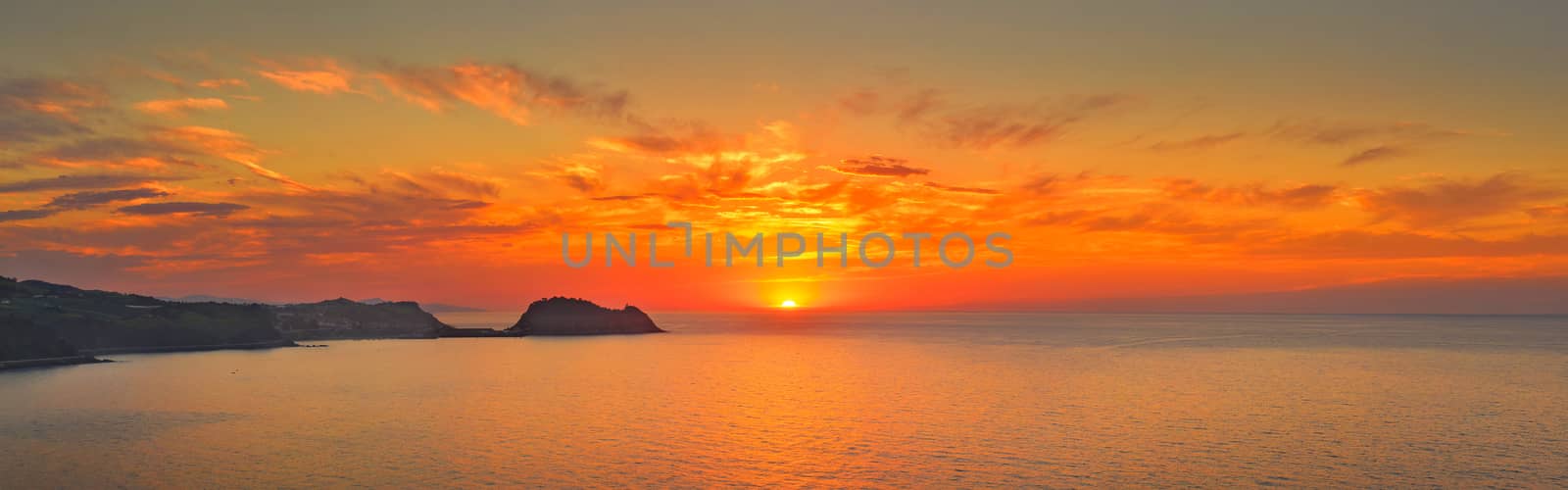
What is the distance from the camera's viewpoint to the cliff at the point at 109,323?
116m

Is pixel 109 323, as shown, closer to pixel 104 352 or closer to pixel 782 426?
pixel 104 352

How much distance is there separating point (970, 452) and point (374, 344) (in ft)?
509

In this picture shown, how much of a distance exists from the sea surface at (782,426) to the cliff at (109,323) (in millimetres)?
11867

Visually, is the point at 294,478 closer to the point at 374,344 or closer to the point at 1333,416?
the point at 1333,416

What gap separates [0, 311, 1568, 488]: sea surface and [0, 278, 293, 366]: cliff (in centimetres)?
1187

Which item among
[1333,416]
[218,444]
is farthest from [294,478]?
[1333,416]

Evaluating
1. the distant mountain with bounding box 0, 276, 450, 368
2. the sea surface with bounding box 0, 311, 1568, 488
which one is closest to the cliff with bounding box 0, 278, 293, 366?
the distant mountain with bounding box 0, 276, 450, 368

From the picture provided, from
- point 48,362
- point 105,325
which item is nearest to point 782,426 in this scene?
point 48,362

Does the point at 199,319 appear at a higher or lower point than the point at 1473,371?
higher

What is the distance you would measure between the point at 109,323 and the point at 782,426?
457 ft

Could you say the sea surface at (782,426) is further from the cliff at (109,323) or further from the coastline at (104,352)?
the cliff at (109,323)

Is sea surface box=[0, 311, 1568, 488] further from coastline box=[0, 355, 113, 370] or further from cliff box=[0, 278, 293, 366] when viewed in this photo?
cliff box=[0, 278, 293, 366]

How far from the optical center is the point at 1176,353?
148 meters

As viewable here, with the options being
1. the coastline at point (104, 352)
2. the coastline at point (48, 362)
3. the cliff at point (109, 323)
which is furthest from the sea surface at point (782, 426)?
the cliff at point (109, 323)
